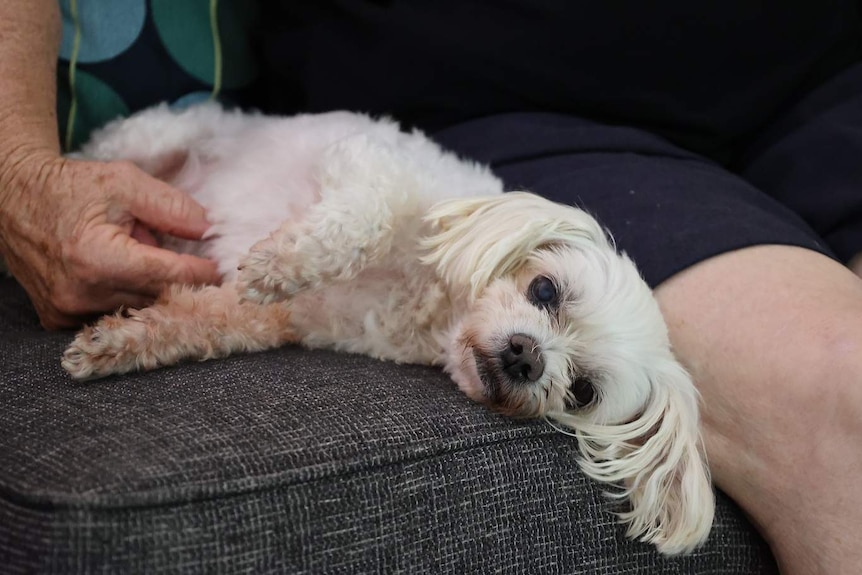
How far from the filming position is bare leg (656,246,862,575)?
101cm

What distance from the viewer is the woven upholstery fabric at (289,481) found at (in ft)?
2.32

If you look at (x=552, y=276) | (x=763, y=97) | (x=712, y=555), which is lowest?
(x=712, y=555)

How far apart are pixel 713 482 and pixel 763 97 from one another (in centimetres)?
86

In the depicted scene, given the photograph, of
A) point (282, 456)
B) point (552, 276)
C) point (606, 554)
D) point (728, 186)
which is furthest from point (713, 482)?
point (282, 456)

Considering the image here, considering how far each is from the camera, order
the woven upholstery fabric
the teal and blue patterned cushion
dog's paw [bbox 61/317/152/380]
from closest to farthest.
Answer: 1. the woven upholstery fabric
2. dog's paw [bbox 61/317/152/380]
3. the teal and blue patterned cushion

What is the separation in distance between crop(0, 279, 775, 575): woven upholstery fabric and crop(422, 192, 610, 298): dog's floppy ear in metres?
0.20

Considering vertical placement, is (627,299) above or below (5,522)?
above

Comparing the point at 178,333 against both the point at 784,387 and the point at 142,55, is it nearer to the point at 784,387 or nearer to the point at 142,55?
the point at 142,55

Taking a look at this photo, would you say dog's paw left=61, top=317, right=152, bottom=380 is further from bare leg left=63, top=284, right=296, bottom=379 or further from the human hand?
the human hand

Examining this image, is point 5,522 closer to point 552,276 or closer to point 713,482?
point 552,276

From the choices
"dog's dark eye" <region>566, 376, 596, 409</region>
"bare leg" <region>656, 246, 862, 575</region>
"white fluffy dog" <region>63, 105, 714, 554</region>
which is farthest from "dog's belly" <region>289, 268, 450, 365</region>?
"bare leg" <region>656, 246, 862, 575</region>

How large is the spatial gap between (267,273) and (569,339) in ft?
1.55

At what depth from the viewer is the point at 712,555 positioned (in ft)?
3.35

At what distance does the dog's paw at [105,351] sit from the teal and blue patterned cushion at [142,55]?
601mm
